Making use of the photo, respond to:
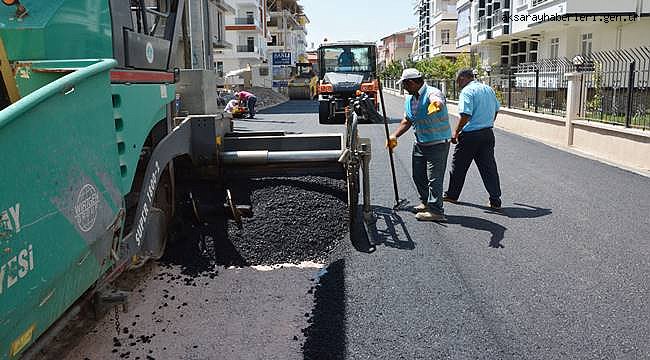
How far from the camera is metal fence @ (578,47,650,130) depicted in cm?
1081

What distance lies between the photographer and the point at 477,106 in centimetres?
711

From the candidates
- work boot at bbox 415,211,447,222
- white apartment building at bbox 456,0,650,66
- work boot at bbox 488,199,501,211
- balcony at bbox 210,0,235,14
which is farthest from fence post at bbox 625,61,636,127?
balcony at bbox 210,0,235,14

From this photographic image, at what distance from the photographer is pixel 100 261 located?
2.86m

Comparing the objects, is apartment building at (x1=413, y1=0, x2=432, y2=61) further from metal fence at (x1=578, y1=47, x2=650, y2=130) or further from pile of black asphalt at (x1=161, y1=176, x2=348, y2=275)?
pile of black asphalt at (x1=161, y1=176, x2=348, y2=275)

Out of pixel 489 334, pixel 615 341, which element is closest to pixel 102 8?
pixel 489 334

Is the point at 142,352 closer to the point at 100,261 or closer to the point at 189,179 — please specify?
the point at 100,261

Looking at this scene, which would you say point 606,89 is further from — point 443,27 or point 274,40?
point 274,40

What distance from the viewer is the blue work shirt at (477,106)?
7.00m

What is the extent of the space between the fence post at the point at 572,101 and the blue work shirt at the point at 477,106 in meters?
6.93

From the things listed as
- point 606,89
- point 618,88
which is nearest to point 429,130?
point 618,88

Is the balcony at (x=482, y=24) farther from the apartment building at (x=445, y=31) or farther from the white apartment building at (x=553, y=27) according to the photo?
the apartment building at (x=445, y=31)

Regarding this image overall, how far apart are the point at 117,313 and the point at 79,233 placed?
170 centimetres

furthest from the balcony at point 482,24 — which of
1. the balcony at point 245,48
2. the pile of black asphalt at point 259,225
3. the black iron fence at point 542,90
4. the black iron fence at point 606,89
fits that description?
the pile of black asphalt at point 259,225

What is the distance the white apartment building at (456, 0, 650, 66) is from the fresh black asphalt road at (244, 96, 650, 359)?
55.4ft
